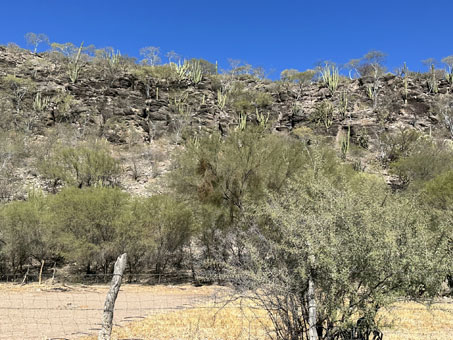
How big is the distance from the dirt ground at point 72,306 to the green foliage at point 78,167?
12978mm

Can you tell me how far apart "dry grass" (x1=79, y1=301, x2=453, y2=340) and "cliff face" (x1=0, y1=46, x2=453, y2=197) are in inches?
966

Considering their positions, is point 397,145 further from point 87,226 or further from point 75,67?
point 75,67

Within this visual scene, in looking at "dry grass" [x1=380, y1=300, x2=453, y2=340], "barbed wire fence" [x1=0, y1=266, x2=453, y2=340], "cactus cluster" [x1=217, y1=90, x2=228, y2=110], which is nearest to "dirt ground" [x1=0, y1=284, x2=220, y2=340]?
"barbed wire fence" [x1=0, y1=266, x2=453, y2=340]

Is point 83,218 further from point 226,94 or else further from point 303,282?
point 226,94

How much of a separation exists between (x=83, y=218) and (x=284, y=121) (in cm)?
3833

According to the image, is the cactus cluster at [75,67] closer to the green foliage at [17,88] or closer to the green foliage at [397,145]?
the green foliage at [17,88]

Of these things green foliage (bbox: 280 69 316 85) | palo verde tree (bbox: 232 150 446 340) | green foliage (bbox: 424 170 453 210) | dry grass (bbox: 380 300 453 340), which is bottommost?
dry grass (bbox: 380 300 453 340)

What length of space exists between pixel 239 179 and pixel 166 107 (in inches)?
1317

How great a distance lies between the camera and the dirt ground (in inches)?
313

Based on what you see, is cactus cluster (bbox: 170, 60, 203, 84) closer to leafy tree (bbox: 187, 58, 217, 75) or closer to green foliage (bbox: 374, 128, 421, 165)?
leafy tree (bbox: 187, 58, 217, 75)

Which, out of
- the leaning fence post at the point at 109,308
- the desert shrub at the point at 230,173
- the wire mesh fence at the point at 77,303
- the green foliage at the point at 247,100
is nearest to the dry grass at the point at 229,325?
the wire mesh fence at the point at 77,303

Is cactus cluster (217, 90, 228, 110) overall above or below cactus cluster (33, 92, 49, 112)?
above

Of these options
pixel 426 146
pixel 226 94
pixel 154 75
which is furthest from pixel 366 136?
pixel 154 75

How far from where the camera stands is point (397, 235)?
4824 millimetres
